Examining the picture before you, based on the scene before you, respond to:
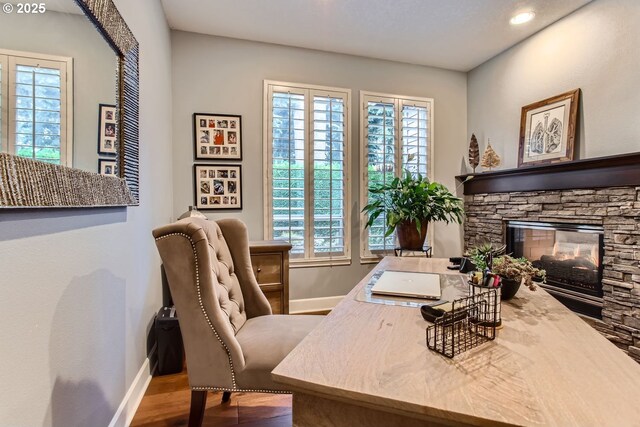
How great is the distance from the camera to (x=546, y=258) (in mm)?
2973

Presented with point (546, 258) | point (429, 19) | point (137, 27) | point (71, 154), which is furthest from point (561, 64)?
point (71, 154)

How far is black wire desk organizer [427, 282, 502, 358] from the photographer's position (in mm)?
786

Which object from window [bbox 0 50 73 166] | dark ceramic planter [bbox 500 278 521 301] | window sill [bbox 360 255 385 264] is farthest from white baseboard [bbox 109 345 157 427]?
window sill [bbox 360 255 385 264]

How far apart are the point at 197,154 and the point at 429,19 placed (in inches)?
95.8

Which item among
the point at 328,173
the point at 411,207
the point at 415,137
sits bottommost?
the point at 411,207

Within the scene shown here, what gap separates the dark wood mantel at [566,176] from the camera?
2195mm

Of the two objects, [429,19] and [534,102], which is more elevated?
[429,19]

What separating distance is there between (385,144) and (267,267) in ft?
6.29

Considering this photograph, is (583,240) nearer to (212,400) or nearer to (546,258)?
(546,258)

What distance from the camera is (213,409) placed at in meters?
1.77

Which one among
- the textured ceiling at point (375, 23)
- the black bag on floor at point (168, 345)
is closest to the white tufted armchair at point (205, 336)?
the black bag on floor at point (168, 345)

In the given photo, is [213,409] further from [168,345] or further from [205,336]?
[205,336]

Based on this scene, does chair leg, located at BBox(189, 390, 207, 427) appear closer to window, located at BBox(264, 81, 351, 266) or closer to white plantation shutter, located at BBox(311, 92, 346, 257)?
window, located at BBox(264, 81, 351, 266)

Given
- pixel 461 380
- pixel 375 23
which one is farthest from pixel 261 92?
pixel 461 380
